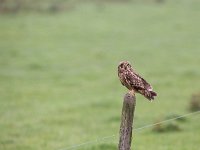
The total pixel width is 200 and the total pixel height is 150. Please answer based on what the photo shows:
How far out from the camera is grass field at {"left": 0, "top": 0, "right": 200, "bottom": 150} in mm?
16375

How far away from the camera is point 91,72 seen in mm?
27250

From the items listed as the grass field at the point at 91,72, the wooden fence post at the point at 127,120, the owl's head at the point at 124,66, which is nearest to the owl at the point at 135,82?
the owl's head at the point at 124,66

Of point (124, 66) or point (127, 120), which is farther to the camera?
point (124, 66)

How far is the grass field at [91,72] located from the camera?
53.7ft

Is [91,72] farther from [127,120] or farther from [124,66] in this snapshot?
[127,120]

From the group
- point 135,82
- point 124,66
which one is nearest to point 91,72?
point 124,66

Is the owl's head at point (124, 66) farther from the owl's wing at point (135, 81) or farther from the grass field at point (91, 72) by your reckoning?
the grass field at point (91, 72)

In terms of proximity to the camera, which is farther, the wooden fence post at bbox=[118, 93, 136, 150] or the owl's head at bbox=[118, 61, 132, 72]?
the owl's head at bbox=[118, 61, 132, 72]

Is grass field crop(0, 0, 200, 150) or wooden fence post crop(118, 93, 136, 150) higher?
grass field crop(0, 0, 200, 150)

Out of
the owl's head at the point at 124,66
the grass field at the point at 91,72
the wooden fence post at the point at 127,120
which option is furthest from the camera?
the grass field at the point at 91,72

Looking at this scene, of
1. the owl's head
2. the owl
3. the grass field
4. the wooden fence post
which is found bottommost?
the wooden fence post

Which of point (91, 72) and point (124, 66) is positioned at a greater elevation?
point (91, 72)

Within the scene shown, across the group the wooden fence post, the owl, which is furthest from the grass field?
the owl

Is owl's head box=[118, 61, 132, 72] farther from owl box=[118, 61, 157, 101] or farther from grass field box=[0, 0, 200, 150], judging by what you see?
grass field box=[0, 0, 200, 150]
